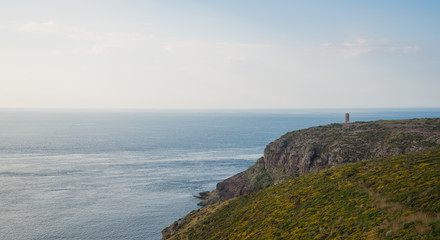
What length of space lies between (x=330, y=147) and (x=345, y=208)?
118 feet

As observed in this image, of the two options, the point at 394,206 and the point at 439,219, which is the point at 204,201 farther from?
the point at 439,219

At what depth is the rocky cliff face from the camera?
53.2m

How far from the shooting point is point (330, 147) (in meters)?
58.7

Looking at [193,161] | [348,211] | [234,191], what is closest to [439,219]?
[348,211]

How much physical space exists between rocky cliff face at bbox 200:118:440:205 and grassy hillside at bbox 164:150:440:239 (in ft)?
63.1

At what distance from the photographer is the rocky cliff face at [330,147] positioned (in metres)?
53.2

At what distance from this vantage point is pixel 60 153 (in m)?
138

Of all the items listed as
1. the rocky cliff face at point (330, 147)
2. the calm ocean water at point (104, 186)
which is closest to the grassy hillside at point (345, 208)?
the rocky cliff face at point (330, 147)

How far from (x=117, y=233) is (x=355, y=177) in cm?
4179

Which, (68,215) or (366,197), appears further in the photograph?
(68,215)

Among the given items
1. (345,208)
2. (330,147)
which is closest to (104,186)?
(330,147)

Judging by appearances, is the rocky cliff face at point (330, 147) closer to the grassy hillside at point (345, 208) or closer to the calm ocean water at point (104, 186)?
the calm ocean water at point (104, 186)

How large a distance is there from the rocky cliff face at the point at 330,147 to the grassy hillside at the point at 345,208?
19.2 m

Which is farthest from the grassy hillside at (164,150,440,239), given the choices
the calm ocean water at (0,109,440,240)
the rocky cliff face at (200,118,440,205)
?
the calm ocean water at (0,109,440,240)
